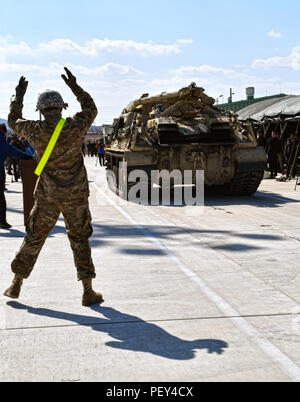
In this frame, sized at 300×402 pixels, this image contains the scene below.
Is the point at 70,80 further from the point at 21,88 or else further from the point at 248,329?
the point at 248,329

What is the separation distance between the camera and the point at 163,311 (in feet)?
17.4

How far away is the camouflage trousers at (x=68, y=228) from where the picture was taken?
545 centimetres

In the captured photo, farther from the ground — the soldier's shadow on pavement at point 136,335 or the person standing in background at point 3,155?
the person standing in background at point 3,155

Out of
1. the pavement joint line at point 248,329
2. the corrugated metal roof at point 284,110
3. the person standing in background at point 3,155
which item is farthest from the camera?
the corrugated metal roof at point 284,110

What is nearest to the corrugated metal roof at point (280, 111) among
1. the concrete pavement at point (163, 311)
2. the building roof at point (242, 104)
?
the building roof at point (242, 104)

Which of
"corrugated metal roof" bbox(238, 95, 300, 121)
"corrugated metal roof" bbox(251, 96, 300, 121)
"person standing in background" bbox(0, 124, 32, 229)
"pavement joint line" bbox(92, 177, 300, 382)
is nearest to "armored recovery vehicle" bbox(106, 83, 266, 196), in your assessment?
"person standing in background" bbox(0, 124, 32, 229)

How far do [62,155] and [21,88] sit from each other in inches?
35.3

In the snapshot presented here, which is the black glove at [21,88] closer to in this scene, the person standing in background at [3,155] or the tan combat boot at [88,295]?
the tan combat boot at [88,295]

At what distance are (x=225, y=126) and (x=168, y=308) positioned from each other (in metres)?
10.8

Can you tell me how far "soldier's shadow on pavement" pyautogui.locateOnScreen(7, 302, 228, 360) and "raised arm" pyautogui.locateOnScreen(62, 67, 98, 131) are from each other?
5.44ft

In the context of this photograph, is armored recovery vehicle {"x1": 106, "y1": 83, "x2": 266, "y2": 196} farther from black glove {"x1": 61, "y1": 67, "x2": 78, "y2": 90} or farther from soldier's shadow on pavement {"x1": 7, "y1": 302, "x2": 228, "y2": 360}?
soldier's shadow on pavement {"x1": 7, "y1": 302, "x2": 228, "y2": 360}

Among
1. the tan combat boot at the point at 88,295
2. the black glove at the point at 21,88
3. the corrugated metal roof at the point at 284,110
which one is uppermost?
the corrugated metal roof at the point at 284,110

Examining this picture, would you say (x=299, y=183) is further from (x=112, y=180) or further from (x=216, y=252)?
(x=216, y=252)
